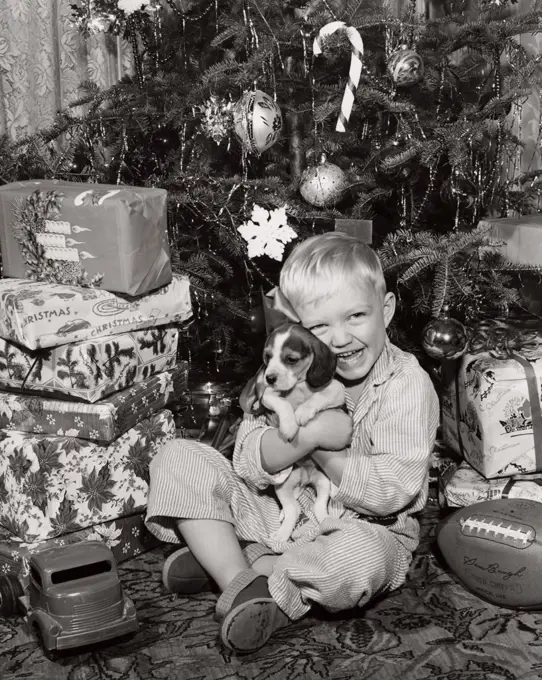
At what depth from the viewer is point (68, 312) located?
5.55ft

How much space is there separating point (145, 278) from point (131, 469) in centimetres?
43

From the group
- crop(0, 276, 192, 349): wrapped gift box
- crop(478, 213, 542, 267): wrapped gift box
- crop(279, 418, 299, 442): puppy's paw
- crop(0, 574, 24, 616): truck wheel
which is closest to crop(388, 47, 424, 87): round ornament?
crop(478, 213, 542, 267): wrapped gift box

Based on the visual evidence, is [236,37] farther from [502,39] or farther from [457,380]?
[457,380]

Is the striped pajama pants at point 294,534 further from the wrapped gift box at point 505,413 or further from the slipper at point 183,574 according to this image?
the wrapped gift box at point 505,413

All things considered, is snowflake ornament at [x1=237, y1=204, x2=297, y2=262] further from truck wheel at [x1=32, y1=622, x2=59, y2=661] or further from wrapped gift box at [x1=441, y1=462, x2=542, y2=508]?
truck wheel at [x1=32, y1=622, x2=59, y2=661]

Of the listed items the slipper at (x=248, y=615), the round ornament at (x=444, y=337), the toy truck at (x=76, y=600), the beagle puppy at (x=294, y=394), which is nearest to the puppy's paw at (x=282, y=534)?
the beagle puppy at (x=294, y=394)

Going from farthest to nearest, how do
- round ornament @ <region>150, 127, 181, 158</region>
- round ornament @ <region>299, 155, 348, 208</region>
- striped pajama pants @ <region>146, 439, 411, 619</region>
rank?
round ornament @ <region>150, 127, 181, 158</region> → round ornament @ <region>299, 155, 348, 208</region> → striped pajama pants @ <region>146, 439, 411, 619</region>

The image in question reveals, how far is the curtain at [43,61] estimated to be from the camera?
276 centimetres

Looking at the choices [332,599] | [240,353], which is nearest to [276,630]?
[332,599]

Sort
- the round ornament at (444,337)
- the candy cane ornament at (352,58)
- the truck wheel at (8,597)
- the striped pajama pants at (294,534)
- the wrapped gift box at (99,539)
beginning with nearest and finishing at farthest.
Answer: the striped pajama pants at (294,534), the truck wheel at (8,597), the wrapped gift box at (99,539), the round ornament at (444,337), the candy cane ornament at (352,58)

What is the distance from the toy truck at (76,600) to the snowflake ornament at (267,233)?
33.2 inches

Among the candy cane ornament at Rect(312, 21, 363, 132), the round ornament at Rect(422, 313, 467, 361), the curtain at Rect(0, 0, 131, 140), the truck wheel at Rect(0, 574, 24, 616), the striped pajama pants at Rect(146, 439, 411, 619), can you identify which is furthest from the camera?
the curtain at Rect(0, 0, 131, 140)

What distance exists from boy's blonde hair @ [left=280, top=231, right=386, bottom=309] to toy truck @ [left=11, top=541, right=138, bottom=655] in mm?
622

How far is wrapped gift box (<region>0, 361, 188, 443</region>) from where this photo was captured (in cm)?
172
